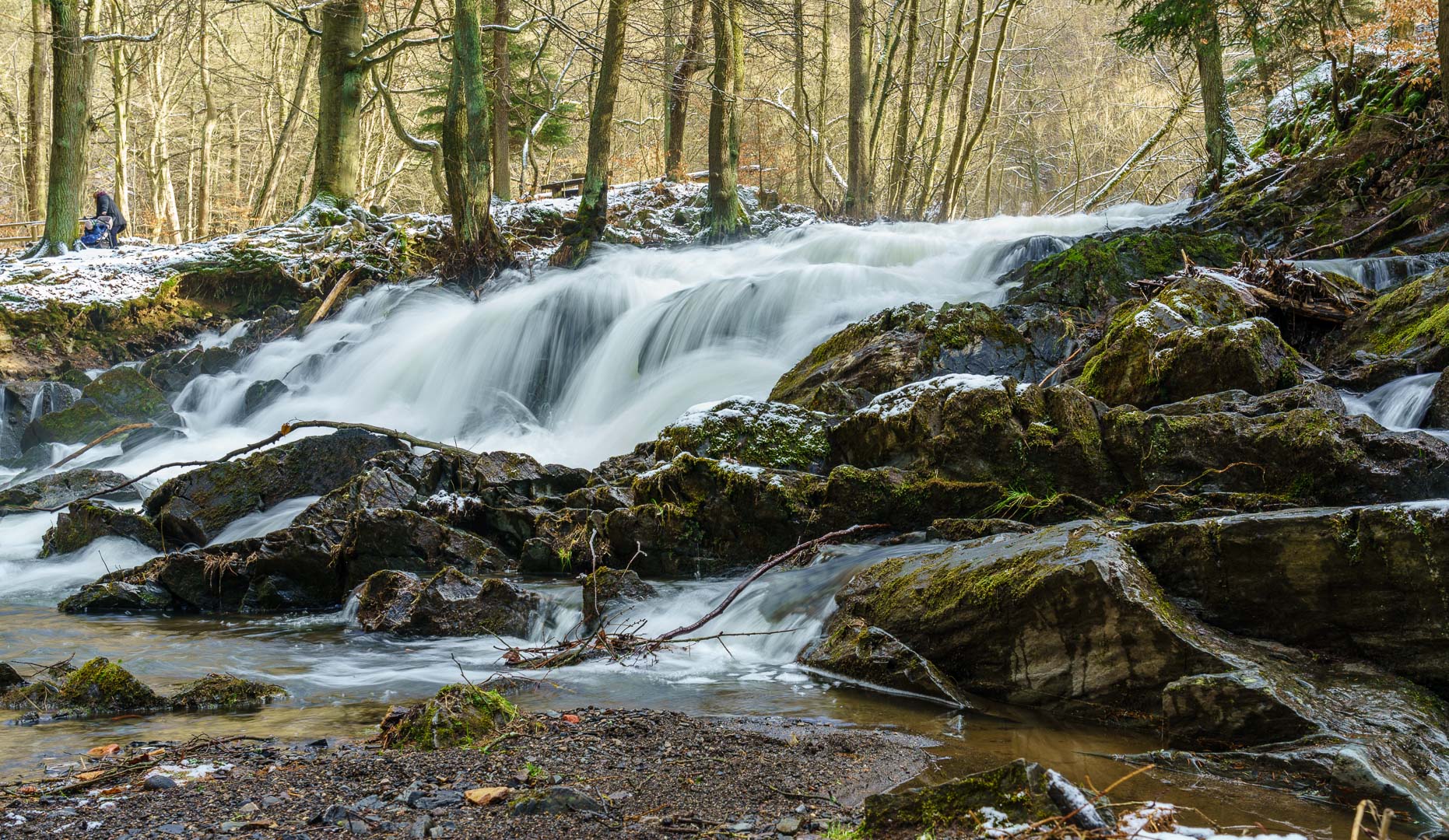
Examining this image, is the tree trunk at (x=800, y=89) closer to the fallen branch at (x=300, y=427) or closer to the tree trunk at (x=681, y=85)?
the tree trunk at (x=681, y=85)

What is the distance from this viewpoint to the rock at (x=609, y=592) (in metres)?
5.24

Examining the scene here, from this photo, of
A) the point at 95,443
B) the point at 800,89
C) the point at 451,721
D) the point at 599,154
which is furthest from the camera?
the point at 800,89

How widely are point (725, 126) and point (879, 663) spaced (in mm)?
13437

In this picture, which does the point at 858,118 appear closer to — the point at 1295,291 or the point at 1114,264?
the point at 1114,264

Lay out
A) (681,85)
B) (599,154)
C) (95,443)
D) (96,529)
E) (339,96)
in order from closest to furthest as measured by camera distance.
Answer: (96,529) < (95,443) < (681,85) < (599,154) < (339,96)

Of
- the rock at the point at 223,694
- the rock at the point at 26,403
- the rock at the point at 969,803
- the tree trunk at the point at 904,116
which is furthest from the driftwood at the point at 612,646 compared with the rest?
the tree trunk at the point at 904,116

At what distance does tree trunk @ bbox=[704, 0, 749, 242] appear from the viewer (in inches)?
619

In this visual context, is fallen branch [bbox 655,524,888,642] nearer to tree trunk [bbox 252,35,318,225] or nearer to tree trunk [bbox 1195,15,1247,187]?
tree trunk [bbox 1195,15,1247,187]

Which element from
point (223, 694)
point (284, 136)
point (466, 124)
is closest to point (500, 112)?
point (466, 124)

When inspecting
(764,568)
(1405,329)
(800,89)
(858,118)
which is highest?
(800,89)

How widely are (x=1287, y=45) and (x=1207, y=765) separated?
1574cm

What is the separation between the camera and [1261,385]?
6078mm

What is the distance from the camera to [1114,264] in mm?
9375

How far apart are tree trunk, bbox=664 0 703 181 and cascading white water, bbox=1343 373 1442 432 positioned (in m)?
9.46
